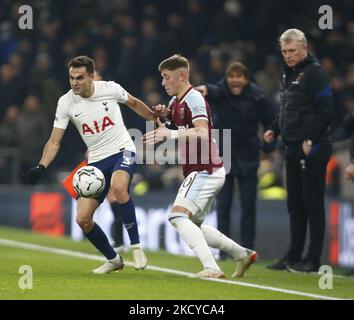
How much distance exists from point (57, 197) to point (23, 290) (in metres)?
9.32

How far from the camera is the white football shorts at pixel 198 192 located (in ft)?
31.7

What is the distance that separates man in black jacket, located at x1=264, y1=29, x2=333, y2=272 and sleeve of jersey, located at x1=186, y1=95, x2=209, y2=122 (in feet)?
5.13

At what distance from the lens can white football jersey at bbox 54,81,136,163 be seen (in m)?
10.3

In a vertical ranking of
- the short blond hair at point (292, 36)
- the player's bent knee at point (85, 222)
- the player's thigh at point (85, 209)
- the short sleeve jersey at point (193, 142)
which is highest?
the short blond hair at point (292, 36)

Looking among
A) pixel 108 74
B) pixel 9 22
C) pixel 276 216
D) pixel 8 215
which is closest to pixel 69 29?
pixel 9 22

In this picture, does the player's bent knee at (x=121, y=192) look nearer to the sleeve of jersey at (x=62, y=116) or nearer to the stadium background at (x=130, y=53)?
the sleeve of jersey at (x=62, y=116)

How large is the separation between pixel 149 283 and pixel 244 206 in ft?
11.0

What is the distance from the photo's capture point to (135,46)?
1903 centimetres

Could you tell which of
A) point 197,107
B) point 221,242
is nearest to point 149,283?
point 221,242

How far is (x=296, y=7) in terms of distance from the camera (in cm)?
1988

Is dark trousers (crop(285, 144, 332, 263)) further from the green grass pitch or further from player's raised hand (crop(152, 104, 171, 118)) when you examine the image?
player's raised hand (crop(152, 104, 171, 118))

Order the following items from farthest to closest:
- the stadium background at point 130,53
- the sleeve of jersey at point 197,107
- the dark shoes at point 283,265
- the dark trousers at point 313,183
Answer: the stadium background at point 130,53 → the dark shoes at point 283,265 → the dark trousers at point 313,183 → the sleeve of jersey at point 197,107

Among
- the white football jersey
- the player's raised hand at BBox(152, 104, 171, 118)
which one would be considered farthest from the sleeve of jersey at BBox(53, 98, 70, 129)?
the player's raised hand at BBox(152, 104, 171, 118)

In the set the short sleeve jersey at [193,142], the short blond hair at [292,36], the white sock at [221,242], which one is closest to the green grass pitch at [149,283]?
the white sock at [221,242]
